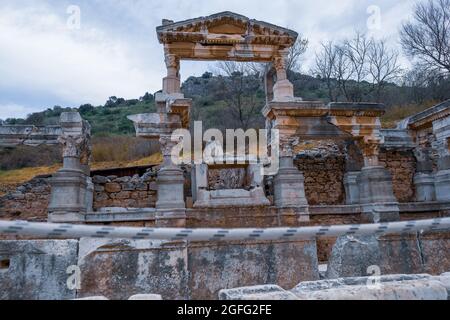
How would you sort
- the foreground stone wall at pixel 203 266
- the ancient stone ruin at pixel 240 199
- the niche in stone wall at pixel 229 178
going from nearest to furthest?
the foreground stone wall at pixel 203 266, the ancient stone ruin at pixel 240 199, the niche in stone wall at pixel 229 178

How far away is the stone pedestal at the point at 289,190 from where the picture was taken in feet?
26.2

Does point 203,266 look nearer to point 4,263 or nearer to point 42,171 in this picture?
point 4,263

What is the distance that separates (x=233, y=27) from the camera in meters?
10.8

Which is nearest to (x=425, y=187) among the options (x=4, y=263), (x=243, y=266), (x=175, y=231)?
(x=243, y=266)

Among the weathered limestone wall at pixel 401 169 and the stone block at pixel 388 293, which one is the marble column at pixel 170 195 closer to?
the stone block at pixel 388 293

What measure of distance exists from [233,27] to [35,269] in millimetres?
9485

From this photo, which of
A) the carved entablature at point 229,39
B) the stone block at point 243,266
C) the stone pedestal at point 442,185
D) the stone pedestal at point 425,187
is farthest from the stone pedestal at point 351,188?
the carved entablature at point 229,39

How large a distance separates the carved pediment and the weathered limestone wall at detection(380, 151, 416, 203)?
563 centimetres

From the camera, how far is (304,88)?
104ft

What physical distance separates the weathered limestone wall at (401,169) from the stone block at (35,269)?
1139 centimetres

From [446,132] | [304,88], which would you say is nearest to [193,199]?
[446,132]

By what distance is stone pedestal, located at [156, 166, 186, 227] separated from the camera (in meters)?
7.48
